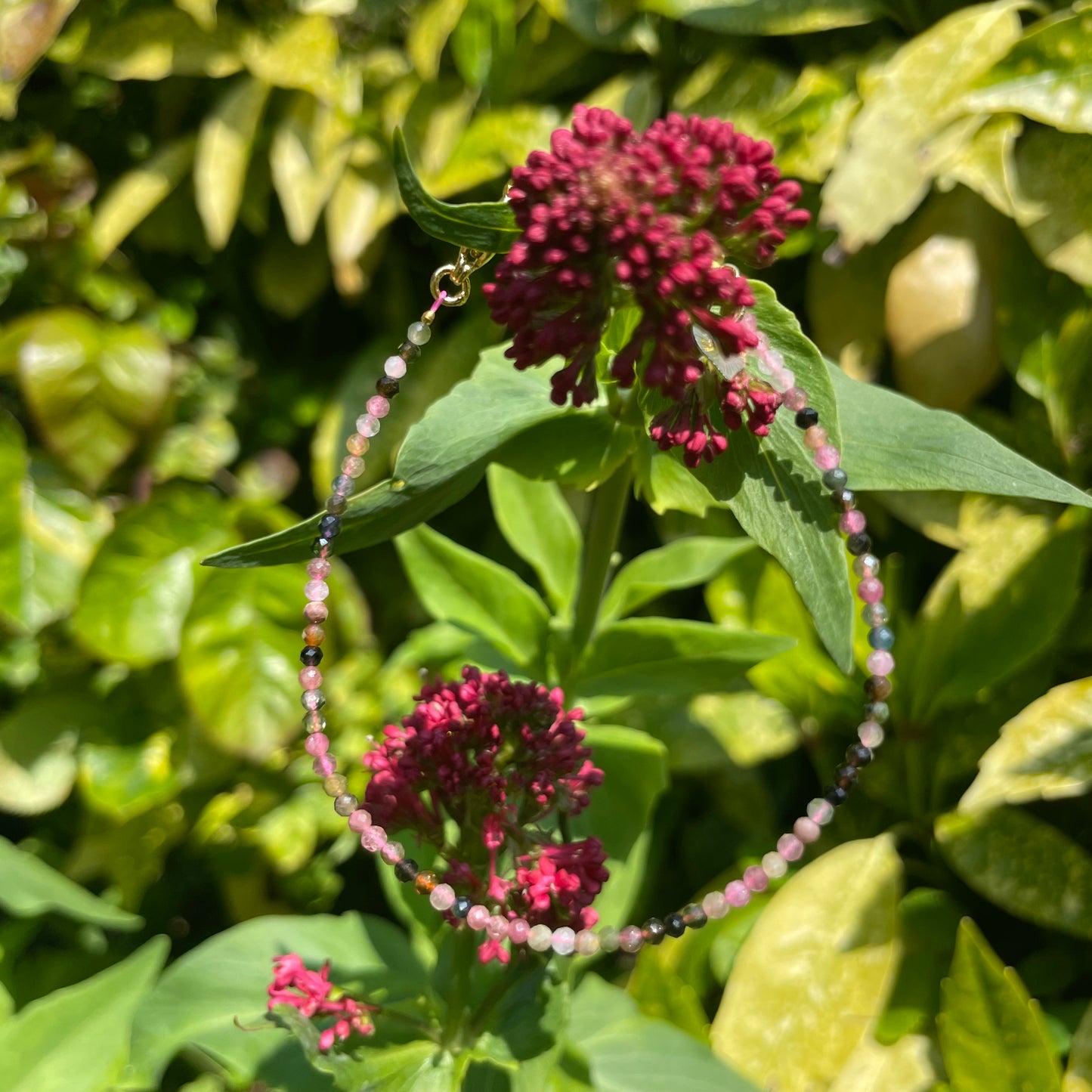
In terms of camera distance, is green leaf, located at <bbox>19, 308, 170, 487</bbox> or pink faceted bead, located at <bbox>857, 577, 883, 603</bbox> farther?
green leaf, located at <bbox>19, 308, 170, 487</bbox>

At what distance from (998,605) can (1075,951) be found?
1.02ft

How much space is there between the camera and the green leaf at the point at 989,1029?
0.73m

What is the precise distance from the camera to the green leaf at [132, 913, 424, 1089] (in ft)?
2.23

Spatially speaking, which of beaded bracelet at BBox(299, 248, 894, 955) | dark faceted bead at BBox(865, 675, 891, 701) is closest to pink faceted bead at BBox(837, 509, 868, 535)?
beaded bracelet at BBox(299, 248, 894, 955)

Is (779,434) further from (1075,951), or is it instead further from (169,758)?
(169,758)

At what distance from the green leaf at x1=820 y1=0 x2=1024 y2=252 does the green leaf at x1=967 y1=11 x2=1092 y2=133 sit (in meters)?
0.02

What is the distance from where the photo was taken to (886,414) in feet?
1.72

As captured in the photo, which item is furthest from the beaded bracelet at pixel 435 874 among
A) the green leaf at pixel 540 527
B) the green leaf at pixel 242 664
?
the green leaf at pixel 242 664

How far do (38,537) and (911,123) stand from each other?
3.07 feet

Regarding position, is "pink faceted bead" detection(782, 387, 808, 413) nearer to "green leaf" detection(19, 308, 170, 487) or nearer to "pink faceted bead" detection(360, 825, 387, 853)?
"pink faceted bead" detection(360, 825, 387, 853)

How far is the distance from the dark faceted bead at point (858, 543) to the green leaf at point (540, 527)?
311 mm

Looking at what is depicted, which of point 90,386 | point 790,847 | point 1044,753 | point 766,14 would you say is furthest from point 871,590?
point 90,386

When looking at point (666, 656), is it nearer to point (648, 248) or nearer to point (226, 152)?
point (648, 248)

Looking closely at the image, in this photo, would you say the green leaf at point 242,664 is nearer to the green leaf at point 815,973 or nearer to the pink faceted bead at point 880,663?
the green leaf at point 815,973
